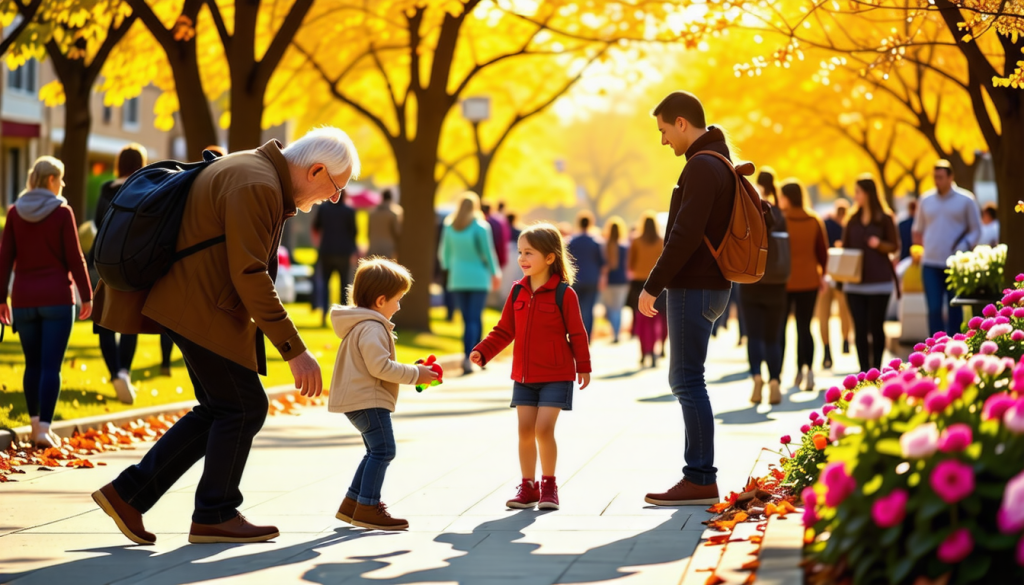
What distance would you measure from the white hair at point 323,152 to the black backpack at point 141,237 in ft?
1.58

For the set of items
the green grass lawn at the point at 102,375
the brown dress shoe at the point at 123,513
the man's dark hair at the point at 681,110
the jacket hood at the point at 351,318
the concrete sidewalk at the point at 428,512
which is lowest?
the concrete sidewalk at the point at 428,512

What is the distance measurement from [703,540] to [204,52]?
51.5ft

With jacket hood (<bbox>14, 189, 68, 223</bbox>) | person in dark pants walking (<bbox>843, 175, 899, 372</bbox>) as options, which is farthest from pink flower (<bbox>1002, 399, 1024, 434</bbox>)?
person in dark pants walking (<bbox>843, 175, 899, 372</bbox>)

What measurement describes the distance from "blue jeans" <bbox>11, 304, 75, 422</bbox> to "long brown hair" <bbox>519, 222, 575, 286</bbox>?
3.70 m

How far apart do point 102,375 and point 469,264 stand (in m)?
4.47

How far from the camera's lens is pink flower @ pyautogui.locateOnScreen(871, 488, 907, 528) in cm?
384

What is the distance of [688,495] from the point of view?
273 inches

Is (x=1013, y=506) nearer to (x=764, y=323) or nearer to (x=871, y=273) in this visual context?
(x=764, y=323)

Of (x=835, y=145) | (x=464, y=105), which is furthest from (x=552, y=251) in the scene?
(x=835, y=145)

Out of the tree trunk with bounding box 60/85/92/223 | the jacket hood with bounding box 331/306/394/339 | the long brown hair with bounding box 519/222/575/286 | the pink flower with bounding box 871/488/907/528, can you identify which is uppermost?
the tree trunk with bounding box 60/85/92/223

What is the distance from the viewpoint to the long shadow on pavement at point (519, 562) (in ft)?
17.5

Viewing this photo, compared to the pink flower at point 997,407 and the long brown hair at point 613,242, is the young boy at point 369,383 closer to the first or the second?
the pink flower at point 997,407

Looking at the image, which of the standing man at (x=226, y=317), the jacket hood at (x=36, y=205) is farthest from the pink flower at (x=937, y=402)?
the jacket hood at (x=36, y=205)

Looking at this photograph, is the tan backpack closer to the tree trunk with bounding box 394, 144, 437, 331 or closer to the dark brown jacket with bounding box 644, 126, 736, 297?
the dark brown jacket with bounding box 644, 126, 736, 297
